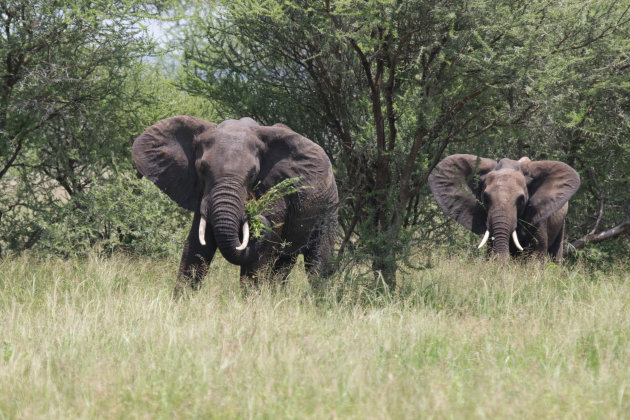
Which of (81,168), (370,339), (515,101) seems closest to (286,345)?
(370,339)

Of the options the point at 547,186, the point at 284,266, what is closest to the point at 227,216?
the point at 284,266

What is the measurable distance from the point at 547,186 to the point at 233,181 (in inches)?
218

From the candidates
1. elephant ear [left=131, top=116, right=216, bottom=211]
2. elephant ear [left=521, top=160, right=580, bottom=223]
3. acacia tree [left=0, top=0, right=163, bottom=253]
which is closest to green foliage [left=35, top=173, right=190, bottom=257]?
acacia tree [left=0, top=0, right=163, bottom=253]

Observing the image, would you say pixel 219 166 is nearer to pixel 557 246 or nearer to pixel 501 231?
pixel 501 231

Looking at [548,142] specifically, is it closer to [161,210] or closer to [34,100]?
[161,210]

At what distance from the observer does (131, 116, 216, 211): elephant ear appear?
763cm

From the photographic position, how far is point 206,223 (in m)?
7.16

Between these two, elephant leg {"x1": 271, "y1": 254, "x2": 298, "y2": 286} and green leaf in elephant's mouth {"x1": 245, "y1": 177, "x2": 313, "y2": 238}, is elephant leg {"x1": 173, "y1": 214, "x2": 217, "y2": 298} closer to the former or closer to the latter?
green leaf in elephant's mouth {"x1": 245, "y1": 177, "x2": 313, "y2": 238}

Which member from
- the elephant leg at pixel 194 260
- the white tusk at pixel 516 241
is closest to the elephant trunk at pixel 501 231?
the white tusk at pixel 516 241

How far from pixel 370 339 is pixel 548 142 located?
296 inches

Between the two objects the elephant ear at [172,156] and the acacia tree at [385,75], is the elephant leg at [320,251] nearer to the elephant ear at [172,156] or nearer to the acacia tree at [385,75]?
the acacia tree at [385,75]

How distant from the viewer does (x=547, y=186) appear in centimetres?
1073

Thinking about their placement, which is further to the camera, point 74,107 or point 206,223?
point 74,107

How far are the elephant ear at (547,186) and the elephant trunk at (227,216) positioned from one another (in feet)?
17.3
